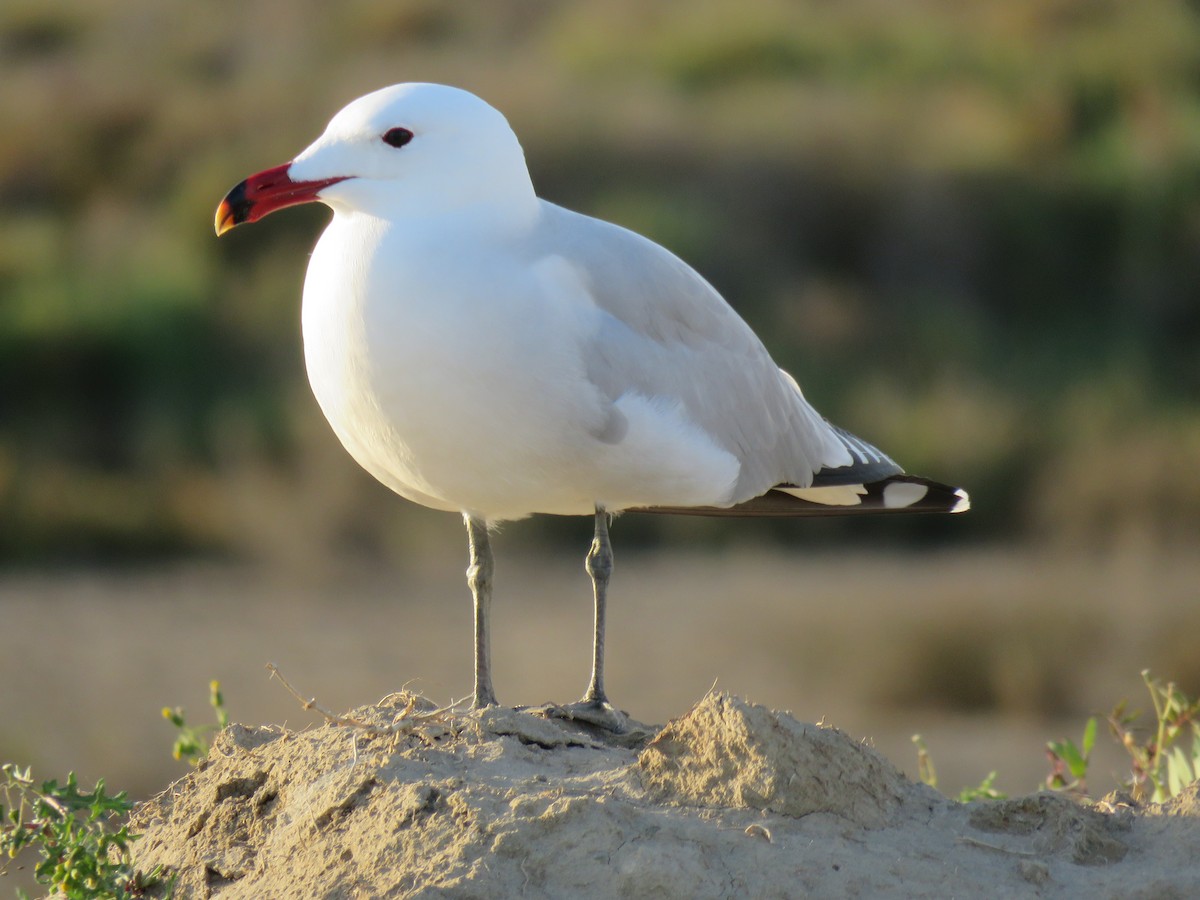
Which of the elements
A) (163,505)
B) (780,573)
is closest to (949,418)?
(780,573)

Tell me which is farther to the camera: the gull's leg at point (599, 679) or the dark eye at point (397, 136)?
the gull's leg at point (599, 679)

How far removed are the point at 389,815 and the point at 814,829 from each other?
73 centimetres

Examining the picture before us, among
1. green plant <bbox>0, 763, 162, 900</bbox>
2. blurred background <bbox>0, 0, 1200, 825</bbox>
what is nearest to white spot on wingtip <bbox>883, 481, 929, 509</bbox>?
green plant <bbox>0, 763, 162, 900</bbox>

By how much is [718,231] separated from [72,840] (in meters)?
12.7

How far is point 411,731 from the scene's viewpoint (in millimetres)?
3582

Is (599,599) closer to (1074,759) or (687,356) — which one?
(687,356)

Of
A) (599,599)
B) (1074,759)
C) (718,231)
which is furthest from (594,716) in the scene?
(718,231)

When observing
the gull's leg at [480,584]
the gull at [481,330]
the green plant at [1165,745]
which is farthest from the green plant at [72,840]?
the green plant at [1165,745]

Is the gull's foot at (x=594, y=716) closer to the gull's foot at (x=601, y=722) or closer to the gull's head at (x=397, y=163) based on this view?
the gull's foot at (x=601, y=722)

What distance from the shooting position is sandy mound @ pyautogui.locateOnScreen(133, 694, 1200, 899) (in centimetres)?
313

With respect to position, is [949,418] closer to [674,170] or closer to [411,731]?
[674,170]

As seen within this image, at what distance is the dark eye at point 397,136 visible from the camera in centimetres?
400

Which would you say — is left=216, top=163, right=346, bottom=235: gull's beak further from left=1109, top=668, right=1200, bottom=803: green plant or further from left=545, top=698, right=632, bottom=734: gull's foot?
left=1109, top=668, right=1200, bottom=803: green plant

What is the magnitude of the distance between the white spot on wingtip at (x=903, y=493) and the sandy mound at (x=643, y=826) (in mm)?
1779
